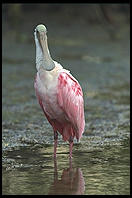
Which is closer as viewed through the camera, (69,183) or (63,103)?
(69,183)

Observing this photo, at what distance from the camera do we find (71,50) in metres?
19.4

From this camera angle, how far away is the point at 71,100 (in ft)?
25.7

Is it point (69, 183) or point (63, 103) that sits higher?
point (63, 103)

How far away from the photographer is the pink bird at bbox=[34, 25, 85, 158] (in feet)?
25.0

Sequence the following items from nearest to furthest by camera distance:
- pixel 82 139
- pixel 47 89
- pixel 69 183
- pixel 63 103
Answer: pixel 69 183
pixel 47 89
pixel 63 103
pixel 82 139

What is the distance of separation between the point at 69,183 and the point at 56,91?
1.27m

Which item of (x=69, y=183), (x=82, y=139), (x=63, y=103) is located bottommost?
(x=69, y=183)

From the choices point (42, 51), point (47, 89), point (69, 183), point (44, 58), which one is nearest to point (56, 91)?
point (47, 89)

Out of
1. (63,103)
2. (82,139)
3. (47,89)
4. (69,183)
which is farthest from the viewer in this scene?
(82,139)

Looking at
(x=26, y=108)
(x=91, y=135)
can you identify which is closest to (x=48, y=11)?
(x=26, y=108)

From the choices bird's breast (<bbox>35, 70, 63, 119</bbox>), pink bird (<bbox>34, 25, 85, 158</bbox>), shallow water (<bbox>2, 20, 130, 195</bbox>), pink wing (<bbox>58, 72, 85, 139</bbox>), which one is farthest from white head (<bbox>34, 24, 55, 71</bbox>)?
shallow water (<bbox>2, 20, 130, 195</bbox>)

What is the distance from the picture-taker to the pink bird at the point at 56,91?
25.0 feet

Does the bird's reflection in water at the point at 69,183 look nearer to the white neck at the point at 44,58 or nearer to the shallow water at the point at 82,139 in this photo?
the shallow water at the point at 82,139

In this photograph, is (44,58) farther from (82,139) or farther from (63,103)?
(82,139)
